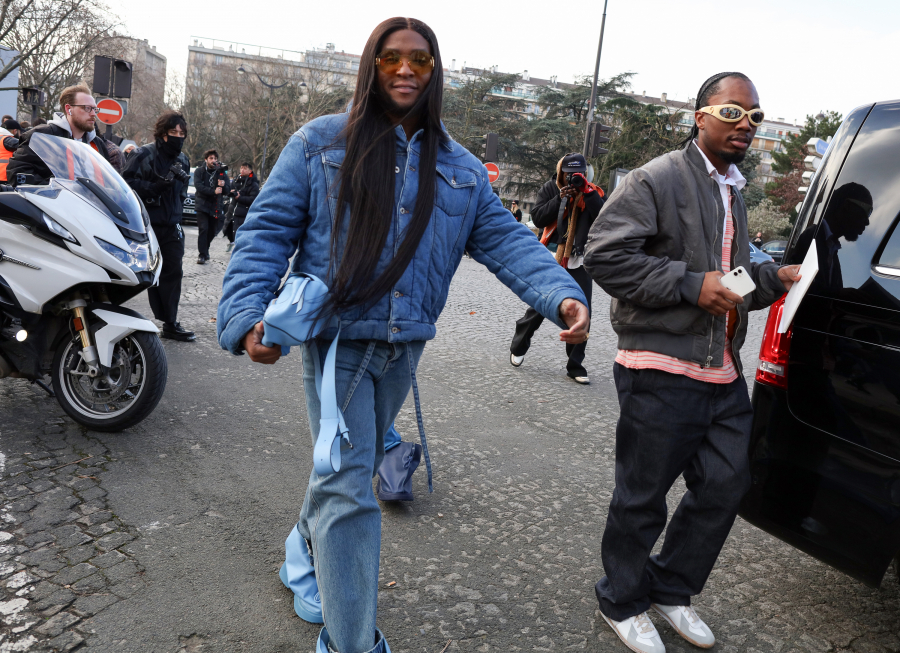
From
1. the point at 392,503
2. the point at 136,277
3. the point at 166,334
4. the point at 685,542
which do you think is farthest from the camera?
the point at 166,334

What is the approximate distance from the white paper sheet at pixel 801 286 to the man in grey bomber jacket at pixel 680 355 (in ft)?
0.25

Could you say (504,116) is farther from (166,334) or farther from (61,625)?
(61,625)

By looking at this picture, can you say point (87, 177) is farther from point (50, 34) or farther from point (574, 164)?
point (50, 34)

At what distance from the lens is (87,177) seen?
14.2 ft

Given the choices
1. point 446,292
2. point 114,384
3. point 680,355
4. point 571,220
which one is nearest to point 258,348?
point 446,292

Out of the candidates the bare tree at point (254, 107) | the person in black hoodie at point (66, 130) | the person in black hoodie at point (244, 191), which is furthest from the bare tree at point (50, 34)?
the person in black hoodie at point (66, 130)

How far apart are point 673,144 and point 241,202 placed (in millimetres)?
27308

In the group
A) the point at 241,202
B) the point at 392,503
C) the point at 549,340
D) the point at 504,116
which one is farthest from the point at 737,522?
the point at 504,116

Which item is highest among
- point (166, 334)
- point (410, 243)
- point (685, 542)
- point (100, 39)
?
point (100, 39)

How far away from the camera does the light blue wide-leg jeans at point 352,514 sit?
2.08 meters

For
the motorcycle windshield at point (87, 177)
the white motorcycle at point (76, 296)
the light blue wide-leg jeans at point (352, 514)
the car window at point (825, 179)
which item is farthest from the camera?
the motorcycle windshield at point (87, 177)

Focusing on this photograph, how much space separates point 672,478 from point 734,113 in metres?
1.22

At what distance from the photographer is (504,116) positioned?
51.1 m

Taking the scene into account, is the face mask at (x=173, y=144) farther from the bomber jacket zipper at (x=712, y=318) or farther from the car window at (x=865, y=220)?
the car window at (x=865, y=220)
